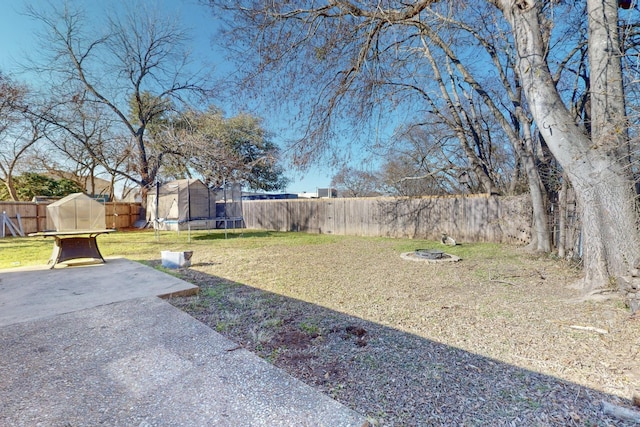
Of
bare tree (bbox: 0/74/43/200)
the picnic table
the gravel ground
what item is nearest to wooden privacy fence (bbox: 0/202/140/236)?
bare tree (bbox: 0/74/43/200)

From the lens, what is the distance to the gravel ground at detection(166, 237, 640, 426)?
1647 millimetres

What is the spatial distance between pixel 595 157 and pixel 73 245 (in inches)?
296

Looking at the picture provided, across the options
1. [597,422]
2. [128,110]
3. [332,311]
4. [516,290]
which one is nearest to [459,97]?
[516,290]

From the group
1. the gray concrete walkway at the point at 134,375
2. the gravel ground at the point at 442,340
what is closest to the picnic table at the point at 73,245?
the gray concrete walkway at the point at 134,375

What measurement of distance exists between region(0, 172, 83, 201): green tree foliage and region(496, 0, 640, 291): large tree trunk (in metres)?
21.2

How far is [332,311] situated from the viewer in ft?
10.5

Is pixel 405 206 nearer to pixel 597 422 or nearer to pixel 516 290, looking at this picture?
pixel 516 290

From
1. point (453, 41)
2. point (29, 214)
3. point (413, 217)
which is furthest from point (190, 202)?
point (453, 41)

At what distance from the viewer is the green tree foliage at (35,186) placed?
1642cm

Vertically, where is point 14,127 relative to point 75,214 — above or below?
above

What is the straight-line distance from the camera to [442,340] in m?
2.48

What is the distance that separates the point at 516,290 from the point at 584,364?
6.61 feet

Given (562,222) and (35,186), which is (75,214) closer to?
(562,222)

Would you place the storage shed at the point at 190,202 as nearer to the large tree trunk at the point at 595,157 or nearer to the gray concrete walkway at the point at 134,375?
the gray concrete walkway at the point at 134,375
